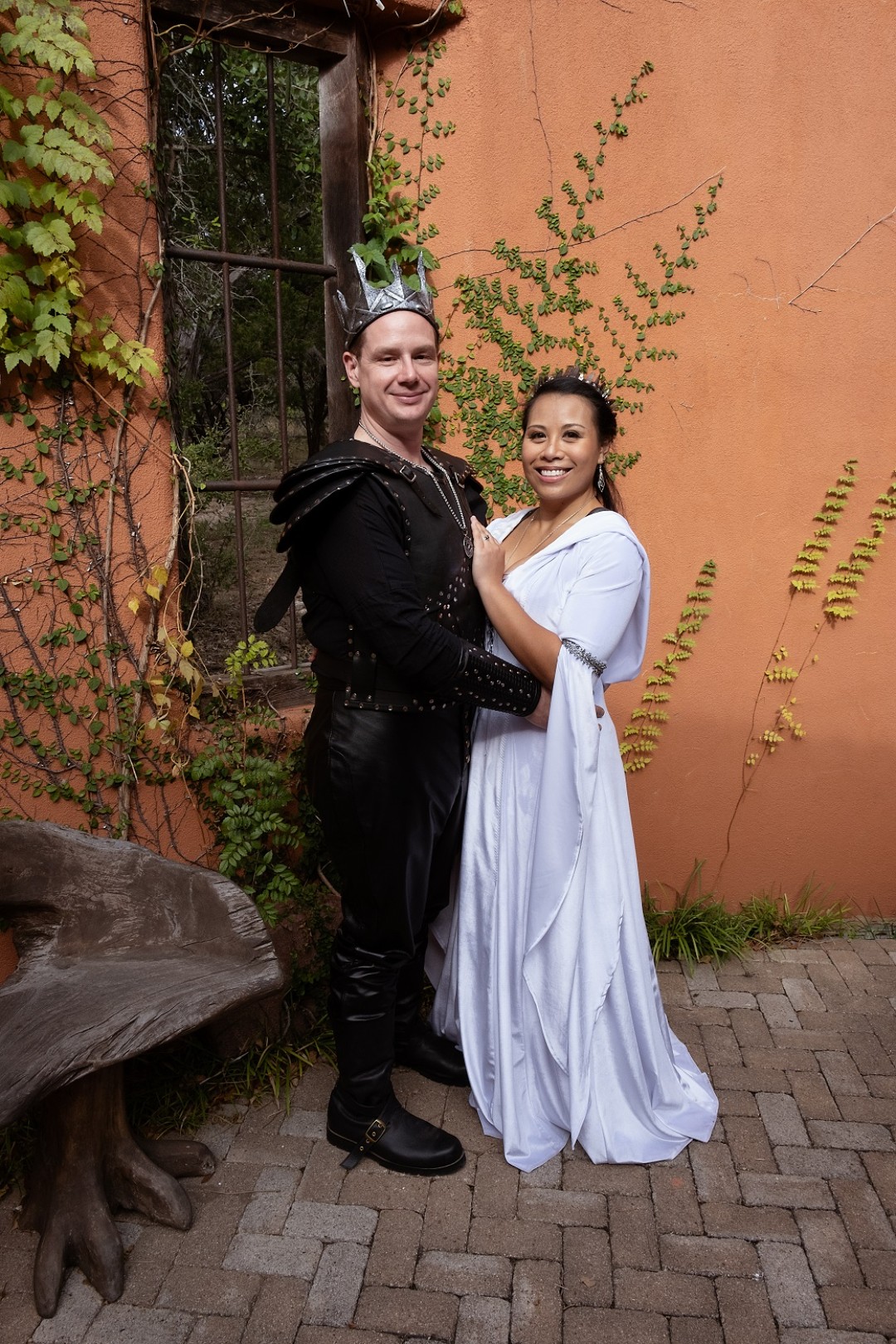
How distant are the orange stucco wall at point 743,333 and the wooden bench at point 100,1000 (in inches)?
71.7

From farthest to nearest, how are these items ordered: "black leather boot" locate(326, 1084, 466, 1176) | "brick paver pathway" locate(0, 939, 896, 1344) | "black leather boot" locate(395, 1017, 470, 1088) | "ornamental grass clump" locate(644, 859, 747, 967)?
"ornamental grass clump" locate(644, 859, 747, 967) < "black leather boot" locate(395, 1017, 470, 1088) < "black leather boot" locate(326, 1084, 466, 1176) < "brick paver pathway" locate(0, 939, 896, 1344)

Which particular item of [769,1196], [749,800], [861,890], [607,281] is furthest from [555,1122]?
[607,281]

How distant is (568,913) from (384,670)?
0.73 m

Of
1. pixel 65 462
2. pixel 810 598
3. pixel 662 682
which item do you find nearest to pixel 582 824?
pixel 662 682

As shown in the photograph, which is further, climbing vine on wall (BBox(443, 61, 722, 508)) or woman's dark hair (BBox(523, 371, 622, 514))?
climbing vine on wall (BBox(443, 61, 722, 508))

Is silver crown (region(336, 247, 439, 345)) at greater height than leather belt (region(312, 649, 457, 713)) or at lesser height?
greater

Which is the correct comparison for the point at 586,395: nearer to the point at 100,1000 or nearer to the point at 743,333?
the point at 743,333

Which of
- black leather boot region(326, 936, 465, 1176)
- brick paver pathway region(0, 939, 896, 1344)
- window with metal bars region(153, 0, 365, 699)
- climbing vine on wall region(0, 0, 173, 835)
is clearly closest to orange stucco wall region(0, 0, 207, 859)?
climbing vine on wall region(0, 0, 173, 835)

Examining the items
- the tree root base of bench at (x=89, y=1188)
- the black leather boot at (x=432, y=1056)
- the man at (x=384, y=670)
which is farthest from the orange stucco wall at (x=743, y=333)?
the tree root base of bench at (x=89, y=1188)

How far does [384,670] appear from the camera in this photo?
7.03ft

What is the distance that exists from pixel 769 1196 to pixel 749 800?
1550 millimetres

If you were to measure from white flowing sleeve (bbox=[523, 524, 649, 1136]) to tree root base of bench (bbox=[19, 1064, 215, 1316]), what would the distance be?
37.8 inches

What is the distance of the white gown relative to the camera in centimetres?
224

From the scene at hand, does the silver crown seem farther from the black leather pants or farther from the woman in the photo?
the black leather pants
